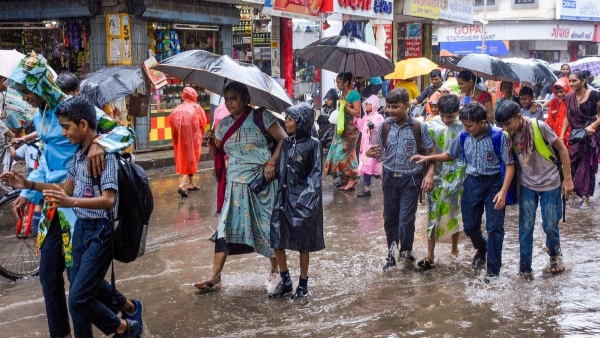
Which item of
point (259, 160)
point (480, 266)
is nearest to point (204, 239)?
point (259, 160)

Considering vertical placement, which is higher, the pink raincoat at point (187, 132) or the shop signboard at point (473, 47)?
the shop signboard at point (473, 47)

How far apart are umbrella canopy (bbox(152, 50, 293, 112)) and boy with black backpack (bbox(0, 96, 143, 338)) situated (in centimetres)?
148

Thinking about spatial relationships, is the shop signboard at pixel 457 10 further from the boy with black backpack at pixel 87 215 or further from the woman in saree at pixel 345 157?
the boy with black backpack at pixel 87 215

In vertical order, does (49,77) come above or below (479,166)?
above

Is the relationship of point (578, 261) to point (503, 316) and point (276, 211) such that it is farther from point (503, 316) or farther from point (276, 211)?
point (276, 211)

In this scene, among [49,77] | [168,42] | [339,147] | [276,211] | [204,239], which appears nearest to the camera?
[49,77]

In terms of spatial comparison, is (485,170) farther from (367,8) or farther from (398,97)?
(367,8)

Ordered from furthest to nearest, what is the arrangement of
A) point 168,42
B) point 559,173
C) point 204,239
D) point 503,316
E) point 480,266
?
point 168,42 → point 204,239 → point 480,266 → point 559,173 → point 503,316

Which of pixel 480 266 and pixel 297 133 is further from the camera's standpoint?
pixel 480 266

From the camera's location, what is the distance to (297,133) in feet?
20.1

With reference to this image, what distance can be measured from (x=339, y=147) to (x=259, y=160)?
5310mm

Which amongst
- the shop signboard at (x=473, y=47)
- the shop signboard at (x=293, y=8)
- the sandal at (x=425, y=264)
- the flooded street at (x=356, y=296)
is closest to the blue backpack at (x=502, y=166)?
the flooded street at (x=356, y=296)

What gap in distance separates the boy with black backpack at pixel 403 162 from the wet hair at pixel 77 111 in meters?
2.99

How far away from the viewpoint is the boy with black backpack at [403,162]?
6.82 meters
